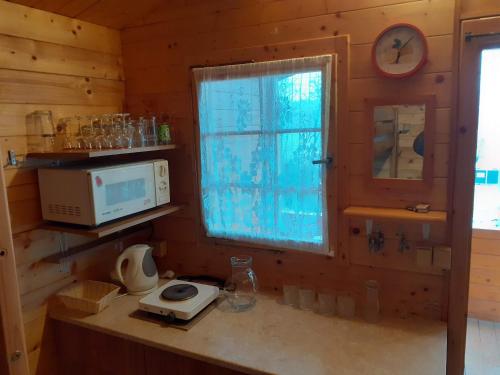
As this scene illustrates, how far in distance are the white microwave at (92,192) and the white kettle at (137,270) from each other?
0.80 feet

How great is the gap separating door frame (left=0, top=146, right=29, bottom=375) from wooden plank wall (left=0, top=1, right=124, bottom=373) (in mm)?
648

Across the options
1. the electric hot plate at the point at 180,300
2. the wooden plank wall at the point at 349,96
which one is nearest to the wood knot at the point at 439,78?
the wooden plank wall at the point at 349,96

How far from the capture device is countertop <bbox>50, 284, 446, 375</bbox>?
147 centimetres

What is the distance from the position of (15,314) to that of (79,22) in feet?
4.89

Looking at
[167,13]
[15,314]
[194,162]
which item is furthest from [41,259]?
[167,13]

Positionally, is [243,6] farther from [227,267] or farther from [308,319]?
[308,319]

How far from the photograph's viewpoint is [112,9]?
2.02m

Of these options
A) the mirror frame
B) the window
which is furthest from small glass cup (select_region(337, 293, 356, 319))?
the mirror frame

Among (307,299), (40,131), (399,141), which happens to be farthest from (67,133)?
(399,141)

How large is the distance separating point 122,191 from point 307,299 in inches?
40.4

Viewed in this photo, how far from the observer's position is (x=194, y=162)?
217cm

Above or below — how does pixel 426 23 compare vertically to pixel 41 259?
above

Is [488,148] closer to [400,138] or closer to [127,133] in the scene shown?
[400,138]

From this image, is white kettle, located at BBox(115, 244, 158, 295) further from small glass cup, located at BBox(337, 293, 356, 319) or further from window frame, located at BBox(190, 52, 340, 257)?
small glass cup, located at BBox(337, 293, 356, 319)
